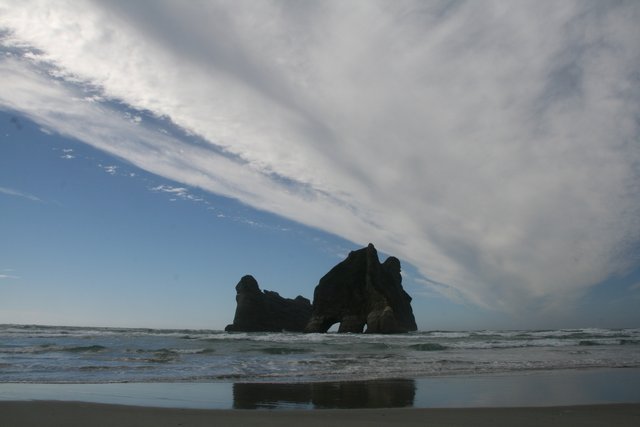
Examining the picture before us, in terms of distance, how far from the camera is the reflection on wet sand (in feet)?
27.2

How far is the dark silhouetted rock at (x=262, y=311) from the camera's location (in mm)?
83375

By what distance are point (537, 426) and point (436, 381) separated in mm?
5515

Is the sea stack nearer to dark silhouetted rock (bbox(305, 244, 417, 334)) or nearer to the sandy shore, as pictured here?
dark silhouetted rock (bbox(305, 244, 417, 334))

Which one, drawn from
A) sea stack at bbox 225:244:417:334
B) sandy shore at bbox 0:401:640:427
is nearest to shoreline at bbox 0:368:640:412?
sandy shore at bbox 0:401:640:427

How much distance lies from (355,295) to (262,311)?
22460 millimetres

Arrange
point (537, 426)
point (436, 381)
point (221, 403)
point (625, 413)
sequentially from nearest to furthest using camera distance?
point (537, 426) < point (625, 413) < point (221, 403) < point (436, 381)

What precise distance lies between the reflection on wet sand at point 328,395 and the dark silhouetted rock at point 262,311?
74739 mm

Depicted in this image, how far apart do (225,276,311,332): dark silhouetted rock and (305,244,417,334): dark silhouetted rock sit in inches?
594

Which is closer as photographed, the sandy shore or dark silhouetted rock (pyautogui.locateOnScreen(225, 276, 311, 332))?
the sandy shore

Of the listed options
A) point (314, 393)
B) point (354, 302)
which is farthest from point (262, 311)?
point (314, 393)

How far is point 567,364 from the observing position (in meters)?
17.1

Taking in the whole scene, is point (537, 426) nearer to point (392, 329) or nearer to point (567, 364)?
point (567, 364)

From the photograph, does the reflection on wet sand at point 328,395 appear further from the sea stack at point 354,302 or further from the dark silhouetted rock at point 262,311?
the dark silhouetted rock at point 262,311

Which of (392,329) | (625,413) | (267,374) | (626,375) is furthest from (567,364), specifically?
(392,329)
